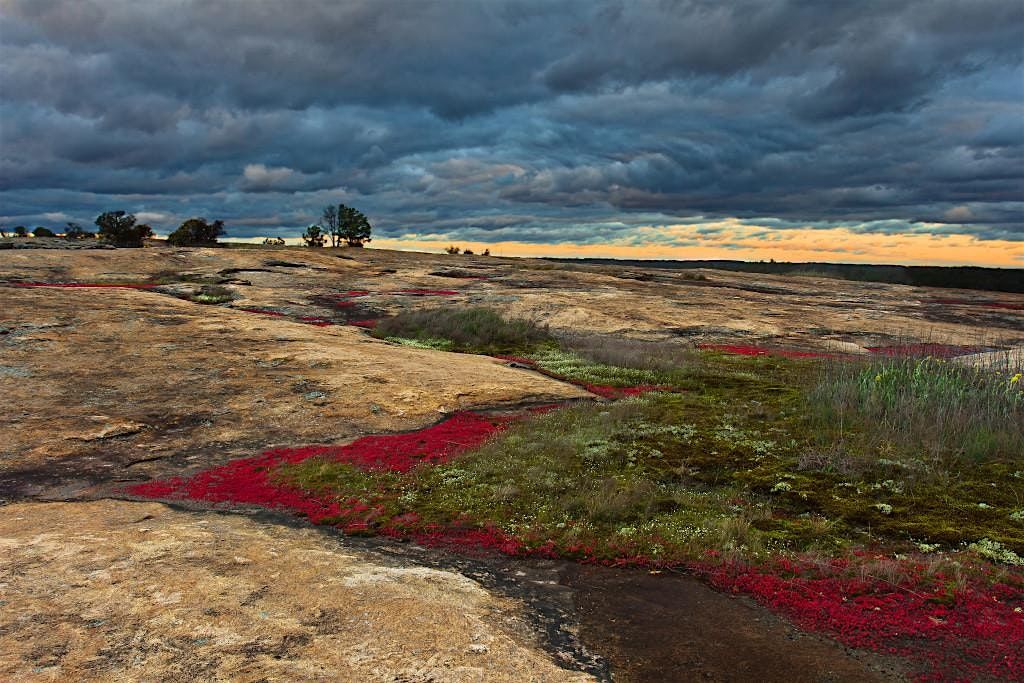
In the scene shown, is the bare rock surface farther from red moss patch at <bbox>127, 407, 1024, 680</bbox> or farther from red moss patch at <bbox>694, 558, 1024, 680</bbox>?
red moss patch at <bbox>694, 558, 1024, 680</bbox>

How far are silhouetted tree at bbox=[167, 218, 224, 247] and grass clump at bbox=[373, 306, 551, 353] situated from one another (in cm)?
7633

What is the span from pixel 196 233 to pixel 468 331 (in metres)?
85.0

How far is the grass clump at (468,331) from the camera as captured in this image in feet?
106

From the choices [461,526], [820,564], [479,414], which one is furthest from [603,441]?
[820,564]

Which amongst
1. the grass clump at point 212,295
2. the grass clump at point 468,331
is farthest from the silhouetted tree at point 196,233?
the grass clump at point 468,331

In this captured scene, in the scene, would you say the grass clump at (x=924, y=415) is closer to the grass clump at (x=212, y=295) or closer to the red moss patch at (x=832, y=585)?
the red moss patch at (x=832, y=585)

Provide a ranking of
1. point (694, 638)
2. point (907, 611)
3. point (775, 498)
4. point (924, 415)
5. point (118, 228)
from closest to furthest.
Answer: point (694, 638)
point (907, 611)
point (775, 498)
point (924, 415)
point (118, 228)

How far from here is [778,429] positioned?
656 inches

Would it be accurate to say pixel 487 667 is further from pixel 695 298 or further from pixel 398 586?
pixel 695 298

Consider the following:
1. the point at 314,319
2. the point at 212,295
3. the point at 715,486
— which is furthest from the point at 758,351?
the point at 212,295

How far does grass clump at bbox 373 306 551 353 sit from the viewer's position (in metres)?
32.3

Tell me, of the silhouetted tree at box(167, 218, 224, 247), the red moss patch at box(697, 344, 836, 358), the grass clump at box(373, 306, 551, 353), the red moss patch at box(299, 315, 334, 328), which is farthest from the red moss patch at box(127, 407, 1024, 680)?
the silhouetted tree at box(167, 218, 224, 247)

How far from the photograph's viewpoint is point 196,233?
100562mm

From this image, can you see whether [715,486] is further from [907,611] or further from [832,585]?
[907,611]
